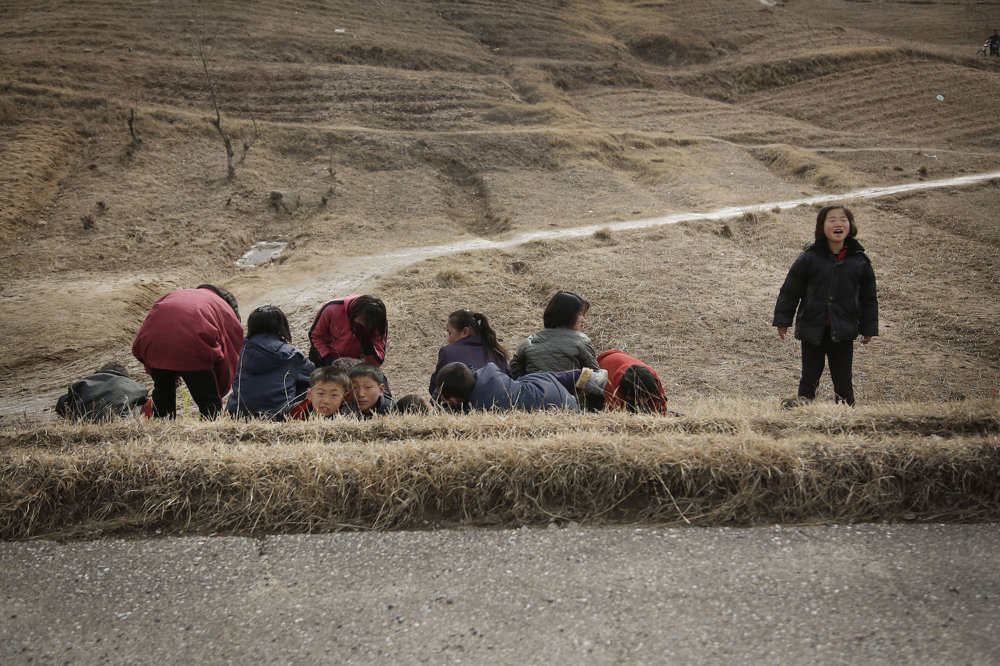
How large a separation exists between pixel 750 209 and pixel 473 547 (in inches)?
706

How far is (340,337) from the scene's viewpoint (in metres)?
7.02

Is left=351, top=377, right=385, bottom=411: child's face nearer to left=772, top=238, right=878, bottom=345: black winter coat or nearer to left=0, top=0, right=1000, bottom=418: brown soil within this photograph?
left=0, top=0, right=1000, bottom=418: brown soil

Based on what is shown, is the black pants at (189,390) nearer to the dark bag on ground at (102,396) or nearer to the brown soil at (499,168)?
the dark bag on ground at (102,396)

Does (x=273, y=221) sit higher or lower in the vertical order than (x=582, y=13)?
lower

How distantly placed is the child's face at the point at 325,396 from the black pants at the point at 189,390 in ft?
5.01

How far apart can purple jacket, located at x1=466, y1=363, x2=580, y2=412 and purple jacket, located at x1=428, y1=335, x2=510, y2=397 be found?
126 cm

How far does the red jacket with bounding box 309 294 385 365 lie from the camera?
22.9ft

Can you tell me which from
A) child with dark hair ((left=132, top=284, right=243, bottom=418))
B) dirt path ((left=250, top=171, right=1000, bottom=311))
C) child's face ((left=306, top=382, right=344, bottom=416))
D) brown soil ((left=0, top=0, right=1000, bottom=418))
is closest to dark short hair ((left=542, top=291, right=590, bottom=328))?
brown soil ((left=0, top=0, right=1000, bottom=418))

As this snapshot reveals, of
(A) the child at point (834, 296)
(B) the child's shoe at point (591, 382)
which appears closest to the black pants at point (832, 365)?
(A) the child at point (834, 296)

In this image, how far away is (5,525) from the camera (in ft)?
11.0

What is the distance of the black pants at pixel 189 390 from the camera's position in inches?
244

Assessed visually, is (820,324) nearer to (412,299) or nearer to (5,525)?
(5,525)

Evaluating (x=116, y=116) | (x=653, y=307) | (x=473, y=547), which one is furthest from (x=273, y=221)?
(x=473, y=547)

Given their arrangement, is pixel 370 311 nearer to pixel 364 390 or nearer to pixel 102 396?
pixel 364 390
